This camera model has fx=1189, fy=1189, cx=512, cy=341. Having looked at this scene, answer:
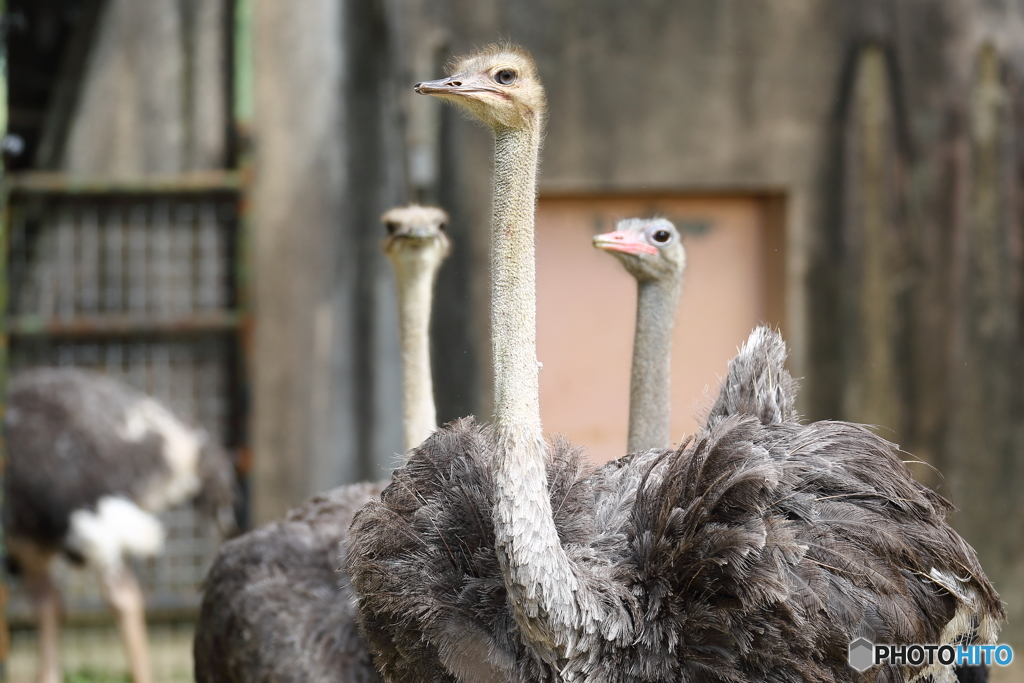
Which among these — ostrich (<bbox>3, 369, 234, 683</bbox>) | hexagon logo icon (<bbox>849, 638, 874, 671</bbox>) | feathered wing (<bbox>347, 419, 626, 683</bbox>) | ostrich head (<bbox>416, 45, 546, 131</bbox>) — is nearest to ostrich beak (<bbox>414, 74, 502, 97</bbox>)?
ostrich head (<bbox>416, 45, 546, 131</bbox>)

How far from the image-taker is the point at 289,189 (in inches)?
241

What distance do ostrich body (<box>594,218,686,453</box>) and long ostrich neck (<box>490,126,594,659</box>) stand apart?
1.06 metres

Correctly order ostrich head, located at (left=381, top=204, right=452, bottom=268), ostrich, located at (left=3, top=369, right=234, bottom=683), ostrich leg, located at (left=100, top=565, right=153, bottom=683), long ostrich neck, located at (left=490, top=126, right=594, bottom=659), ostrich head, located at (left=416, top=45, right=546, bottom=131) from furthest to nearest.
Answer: ostrich leg, located at (left=100, top=565, right=153, bottom=683)
ostrich, located at (left=3, top=369, right=234, bottom=683)
ostrich head, located at (left=381, top=204, right=452, bottom=268)
ostrich head, located at (left=416, top=45, right=546, bottom=131)
long ostrich neck, located at (left=490, top=126, right=594, bottom=659)

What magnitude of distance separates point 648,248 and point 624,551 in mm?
1223

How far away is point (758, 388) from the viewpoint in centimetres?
272

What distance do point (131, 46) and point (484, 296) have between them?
2317mm

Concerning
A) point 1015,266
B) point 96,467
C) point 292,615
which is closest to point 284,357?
point 96,467

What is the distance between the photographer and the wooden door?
585cm

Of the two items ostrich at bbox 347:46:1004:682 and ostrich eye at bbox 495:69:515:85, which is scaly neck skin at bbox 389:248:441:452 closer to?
ostrich at bbox 347:46:1004:682

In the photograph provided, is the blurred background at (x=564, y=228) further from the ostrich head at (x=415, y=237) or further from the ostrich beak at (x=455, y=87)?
the ostrich beak at (x=455, y=87)

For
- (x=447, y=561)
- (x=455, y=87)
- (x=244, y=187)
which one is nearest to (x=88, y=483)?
(x=244, y=187)

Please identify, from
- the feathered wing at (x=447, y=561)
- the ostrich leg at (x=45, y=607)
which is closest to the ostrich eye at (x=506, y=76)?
the feathered wing at (x=447, y=561)

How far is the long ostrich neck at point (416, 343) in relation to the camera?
11.0 feet

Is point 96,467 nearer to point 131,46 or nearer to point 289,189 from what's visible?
point 289,189
